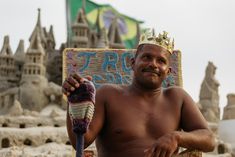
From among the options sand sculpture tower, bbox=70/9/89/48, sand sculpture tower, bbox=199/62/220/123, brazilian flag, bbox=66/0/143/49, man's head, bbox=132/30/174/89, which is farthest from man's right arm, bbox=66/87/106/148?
brazilian flag, bbox=66/0/143/49

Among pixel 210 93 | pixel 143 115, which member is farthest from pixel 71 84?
pixel 210 93

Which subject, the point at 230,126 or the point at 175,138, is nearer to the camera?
the point at 175,138

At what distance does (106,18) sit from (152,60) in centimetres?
4816

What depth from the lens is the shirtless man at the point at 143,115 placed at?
3311mm

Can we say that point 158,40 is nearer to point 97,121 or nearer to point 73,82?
point 97,121

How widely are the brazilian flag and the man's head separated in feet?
146

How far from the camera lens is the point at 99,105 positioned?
3436 mm

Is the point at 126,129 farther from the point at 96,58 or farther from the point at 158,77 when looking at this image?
the point at 96,58

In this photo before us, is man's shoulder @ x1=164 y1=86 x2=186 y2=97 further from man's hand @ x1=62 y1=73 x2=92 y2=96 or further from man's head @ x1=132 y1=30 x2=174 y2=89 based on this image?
man's hand @ x1=62 y1=73 x2=92 y2=96

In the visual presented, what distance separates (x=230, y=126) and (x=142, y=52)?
35.1 metres

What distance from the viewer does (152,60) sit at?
3.33 metres

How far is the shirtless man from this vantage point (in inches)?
130

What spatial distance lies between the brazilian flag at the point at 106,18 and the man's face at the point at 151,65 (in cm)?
4441

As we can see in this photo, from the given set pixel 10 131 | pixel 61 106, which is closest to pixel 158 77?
pixel 10 131
